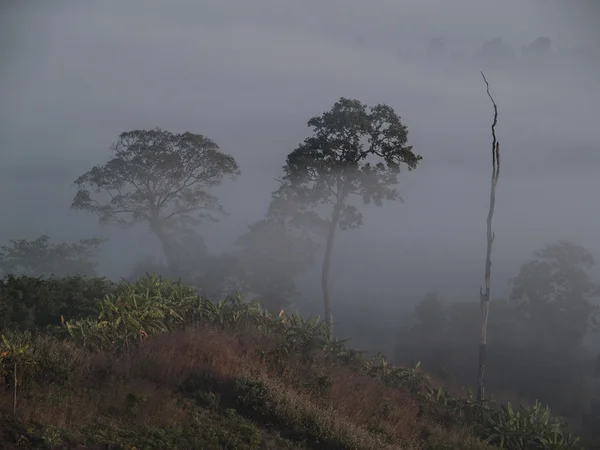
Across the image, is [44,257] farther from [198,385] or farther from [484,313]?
[198,385]

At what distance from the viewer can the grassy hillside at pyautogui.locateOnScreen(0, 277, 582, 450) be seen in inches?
283

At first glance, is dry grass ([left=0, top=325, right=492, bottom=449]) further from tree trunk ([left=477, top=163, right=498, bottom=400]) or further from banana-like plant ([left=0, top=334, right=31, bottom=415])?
tree trunk ([left=477, top=163, right=498, bottom=400])

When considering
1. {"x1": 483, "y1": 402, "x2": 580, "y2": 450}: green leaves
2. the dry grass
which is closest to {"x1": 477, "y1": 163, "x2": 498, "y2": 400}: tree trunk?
{"x1": 483, "y1": 402, "x2": 580, "y2": 450}: green leaves

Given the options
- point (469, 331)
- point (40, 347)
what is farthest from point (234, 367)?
point (469, 331)

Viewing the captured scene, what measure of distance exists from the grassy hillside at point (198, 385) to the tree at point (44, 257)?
30.5m

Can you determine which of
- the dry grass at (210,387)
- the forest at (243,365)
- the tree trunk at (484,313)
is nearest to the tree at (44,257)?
the forest at (243,365)

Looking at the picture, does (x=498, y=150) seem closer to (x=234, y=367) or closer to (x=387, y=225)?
(x=234, y=367)

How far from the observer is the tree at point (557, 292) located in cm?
3522

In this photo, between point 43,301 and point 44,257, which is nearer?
point 43,301

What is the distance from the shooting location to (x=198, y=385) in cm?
903

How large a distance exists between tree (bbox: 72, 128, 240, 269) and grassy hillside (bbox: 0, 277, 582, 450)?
57.2 feet

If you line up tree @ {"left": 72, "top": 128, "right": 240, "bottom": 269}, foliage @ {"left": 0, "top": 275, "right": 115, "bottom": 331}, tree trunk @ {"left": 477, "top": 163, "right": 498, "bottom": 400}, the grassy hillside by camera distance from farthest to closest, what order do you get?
tree @ {"left": 72, "top": 128, "right": 240, "bottom": 269} < tree trunk @ {"left": 477, "top": 163, "right": 498, "bottom": 400} < foliage @ {"left": 0, "top": 275, "right": 115, "bottom": 331} < the grassy hillside

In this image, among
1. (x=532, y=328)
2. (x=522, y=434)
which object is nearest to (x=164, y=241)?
(x=532, y=328)

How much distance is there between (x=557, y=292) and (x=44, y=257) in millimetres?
37026
